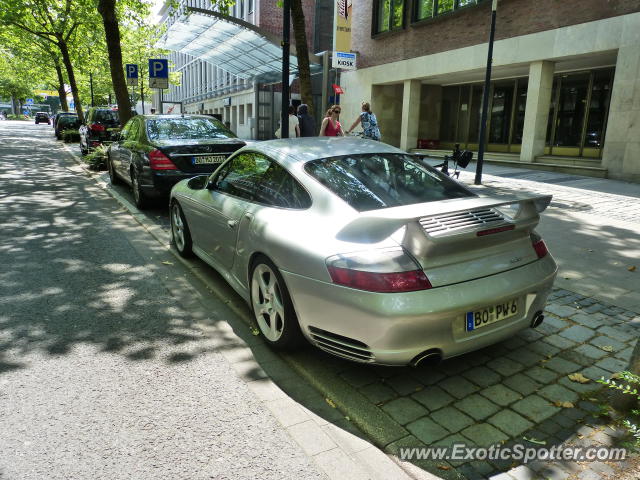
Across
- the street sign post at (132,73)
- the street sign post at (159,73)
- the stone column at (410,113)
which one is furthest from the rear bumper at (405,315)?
the stone column at (410,113)

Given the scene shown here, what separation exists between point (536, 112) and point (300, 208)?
15.5 metres

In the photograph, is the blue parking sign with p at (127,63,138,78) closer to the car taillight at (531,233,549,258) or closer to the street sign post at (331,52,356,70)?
the street sign post at (331,52,356,70)

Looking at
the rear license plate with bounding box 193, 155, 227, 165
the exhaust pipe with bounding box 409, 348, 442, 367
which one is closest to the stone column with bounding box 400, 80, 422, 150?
the rear license plate with bounding box 193, 155, 227, 165

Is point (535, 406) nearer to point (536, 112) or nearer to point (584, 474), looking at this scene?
point (584, 474)

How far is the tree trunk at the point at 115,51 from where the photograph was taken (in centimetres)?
1523

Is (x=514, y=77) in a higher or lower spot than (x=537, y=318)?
higher

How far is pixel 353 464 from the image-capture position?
253cm

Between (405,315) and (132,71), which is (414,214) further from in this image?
(132,71)

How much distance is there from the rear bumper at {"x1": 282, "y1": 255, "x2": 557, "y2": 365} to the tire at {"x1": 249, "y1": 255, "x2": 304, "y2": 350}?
0.54ft

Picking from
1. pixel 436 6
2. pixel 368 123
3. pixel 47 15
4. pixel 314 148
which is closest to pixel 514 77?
pixel 436 6

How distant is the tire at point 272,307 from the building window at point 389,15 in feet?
70.3

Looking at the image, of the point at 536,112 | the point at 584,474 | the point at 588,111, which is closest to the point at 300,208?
the point at 584,474

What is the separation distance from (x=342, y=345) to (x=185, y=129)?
6.92 m

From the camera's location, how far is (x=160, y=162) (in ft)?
26.5
